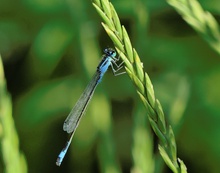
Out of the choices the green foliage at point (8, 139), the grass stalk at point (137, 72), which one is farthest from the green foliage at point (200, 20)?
the green foliage at point (8, 139)

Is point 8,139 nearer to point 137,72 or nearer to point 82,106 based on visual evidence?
point 137,72

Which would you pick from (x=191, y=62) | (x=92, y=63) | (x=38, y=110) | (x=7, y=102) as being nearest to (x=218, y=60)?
A: (x=191, y=62)

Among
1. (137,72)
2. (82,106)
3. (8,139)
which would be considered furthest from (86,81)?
(137,72)

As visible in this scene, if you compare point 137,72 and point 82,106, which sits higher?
point 137,72

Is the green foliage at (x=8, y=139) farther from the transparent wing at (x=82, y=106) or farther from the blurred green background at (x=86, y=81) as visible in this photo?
the blurred green background at (x=86, y=81)

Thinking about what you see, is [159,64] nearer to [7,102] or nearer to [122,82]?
[122,82]

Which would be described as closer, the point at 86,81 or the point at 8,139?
the point at 8,139

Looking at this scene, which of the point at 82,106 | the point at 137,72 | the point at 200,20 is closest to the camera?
the point at 137,72

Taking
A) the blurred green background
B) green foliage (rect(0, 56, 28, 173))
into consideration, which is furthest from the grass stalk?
the blurred green background

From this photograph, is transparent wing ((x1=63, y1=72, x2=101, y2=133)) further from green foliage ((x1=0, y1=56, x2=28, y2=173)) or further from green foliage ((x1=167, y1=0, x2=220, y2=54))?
green foliage ((x1=167, y1=0, x2=220, y2=54))

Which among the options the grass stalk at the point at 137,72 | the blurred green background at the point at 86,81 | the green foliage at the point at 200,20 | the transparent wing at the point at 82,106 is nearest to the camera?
the grass stalk at the point at 137,72
